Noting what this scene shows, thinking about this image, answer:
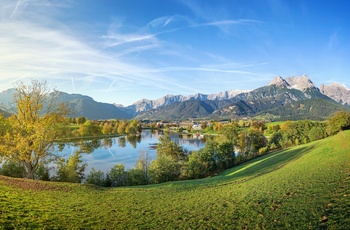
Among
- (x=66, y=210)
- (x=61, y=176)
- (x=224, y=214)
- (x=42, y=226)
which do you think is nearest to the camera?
(x=42, y=226)

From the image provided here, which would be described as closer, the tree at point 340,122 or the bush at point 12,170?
the bush at point 12,170

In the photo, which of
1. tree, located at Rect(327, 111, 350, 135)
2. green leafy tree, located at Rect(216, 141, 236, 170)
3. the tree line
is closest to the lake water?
the tree line

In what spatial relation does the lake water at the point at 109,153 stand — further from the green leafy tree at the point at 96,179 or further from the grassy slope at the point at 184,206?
the grassy slope at the point at 184,206

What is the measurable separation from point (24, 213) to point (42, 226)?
2.89 meters

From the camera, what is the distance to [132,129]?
177m

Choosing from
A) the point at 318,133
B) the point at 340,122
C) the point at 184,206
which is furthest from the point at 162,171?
the point at 318,133

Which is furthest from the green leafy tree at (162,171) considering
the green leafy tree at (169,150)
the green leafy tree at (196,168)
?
the green leafy tree at (169,150)

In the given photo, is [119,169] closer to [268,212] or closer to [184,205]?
[184,205]

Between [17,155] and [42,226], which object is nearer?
[42,226]

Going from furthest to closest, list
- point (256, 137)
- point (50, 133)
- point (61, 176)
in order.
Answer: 1. point (256, 137)
2. point (61, 176)
3. point (50, 133)

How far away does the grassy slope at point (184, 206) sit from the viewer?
13.2 metres

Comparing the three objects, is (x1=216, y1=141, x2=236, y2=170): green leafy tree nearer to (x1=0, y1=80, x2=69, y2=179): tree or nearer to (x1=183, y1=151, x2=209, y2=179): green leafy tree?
(x1=183, y1=151, x2=209, y2=179): green leafy tree

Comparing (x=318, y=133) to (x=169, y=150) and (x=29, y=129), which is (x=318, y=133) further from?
(x=29, y=129)

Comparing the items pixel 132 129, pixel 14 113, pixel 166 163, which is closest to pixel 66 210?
pixel 14 113
